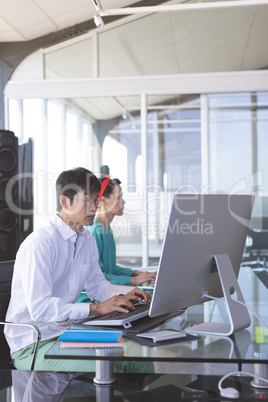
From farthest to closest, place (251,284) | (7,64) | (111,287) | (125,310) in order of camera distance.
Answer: (7,64) → (251,284) → (111,287) → (125,310)

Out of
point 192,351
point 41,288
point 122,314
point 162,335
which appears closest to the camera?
point 192,351

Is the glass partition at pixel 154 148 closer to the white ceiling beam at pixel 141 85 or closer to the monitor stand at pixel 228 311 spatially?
the white ceiling beam at pixel 141 85

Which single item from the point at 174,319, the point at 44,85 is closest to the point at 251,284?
the point at 174,319

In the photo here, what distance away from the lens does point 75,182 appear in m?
2.30

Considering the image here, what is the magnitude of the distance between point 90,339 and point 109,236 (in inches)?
68.9

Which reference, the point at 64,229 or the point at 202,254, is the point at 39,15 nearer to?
the point at 64,229

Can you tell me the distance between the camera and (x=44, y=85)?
20.4ft

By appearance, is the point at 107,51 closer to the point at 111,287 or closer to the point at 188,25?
the point at 188,25

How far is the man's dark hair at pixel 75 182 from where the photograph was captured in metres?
2.29

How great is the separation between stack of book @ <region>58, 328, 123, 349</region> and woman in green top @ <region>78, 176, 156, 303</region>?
4.72 feet

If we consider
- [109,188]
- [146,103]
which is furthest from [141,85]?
[109,188]

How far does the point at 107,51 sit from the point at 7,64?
128 cm

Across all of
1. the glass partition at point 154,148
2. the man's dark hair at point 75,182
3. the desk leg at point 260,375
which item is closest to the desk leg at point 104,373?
the desk leg at point 260,375

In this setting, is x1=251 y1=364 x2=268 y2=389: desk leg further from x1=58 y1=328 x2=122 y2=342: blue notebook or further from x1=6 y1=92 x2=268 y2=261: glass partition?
x1=6 y1=92 x2=268 y2=261: glass partition
